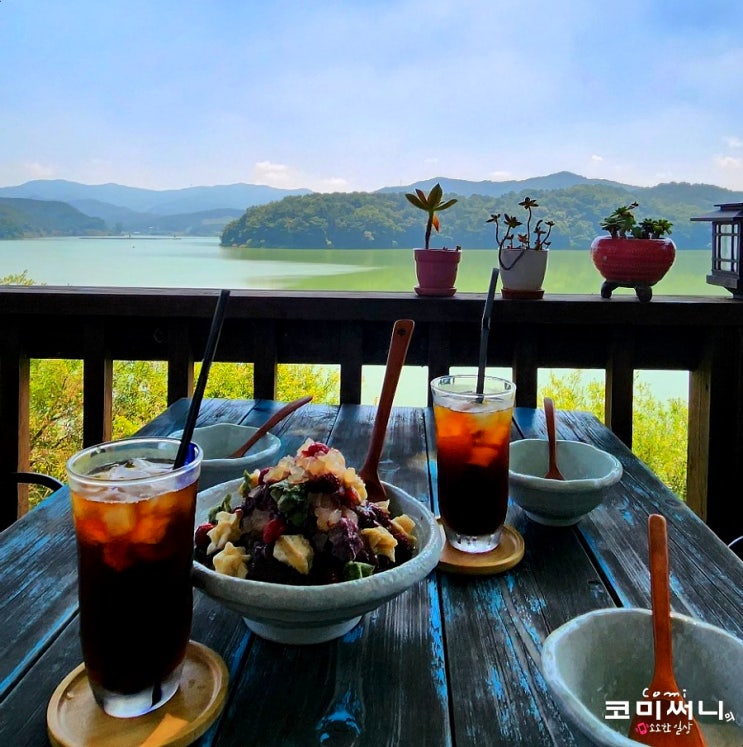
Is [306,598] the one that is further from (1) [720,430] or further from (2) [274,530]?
(1) [720,430]

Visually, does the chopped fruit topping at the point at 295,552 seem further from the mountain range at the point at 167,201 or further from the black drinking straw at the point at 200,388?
the mountain range at the point at 167,201

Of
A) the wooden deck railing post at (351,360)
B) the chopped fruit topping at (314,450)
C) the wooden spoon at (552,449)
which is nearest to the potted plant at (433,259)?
the wooden deck railing post at (351,360)

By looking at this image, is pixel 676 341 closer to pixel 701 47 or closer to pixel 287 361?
pixel 287 361

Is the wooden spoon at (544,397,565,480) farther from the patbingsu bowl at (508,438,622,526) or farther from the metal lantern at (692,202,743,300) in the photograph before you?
the metal lantern at (692,202,743,300)

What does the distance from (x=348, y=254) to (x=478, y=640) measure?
2.28 m

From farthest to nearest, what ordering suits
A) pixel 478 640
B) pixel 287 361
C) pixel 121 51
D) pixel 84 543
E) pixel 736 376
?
pixel 121 51 < pixel 287 361 < pixel 736 376 < pixel 478 640 < pixel 84 543

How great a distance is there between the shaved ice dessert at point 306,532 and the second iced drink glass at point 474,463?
15 centimetres

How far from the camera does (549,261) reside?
1965 millimetres

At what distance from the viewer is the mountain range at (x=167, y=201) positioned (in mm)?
2465

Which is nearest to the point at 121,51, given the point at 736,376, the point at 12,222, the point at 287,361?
the point at 12,222

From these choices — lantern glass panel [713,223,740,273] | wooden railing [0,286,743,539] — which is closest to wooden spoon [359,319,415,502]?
wooden railing [0,286,743,539]

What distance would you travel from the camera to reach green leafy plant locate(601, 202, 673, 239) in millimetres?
1965

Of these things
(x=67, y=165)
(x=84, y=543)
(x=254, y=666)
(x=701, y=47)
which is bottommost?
(x=254, y=666)

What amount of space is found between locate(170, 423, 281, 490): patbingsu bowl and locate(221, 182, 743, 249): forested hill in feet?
3.46
